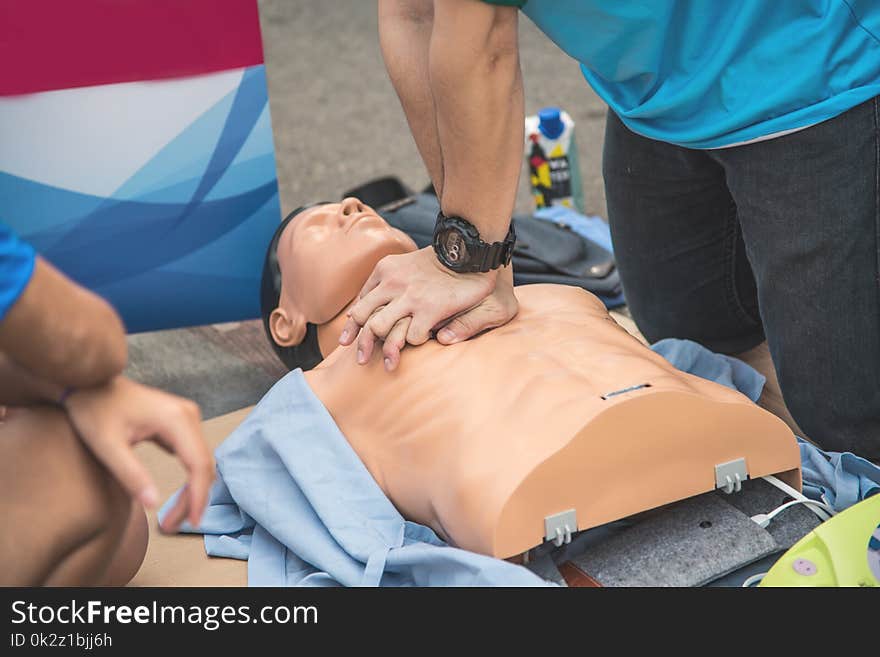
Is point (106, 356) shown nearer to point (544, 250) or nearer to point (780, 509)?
point (780, 509)

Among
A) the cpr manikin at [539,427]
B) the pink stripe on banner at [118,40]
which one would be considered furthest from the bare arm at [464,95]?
the pink stripe on banner at [118,40]

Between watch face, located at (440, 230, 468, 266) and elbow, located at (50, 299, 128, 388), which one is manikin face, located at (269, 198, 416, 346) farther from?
elbow, located at (50, 299, 128, 388)

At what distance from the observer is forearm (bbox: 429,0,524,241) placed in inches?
58.9

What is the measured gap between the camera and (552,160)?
2.77m

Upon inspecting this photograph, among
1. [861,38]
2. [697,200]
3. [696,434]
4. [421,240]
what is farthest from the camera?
[421,240]

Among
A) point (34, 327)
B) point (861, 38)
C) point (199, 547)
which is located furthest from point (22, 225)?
point (861, 38)

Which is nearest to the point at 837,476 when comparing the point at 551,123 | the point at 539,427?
the point at 539,427

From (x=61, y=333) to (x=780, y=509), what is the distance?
0.97 metres

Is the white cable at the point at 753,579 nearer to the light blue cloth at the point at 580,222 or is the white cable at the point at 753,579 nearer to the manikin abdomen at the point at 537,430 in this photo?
the manikin abdomen at the point at 537,430

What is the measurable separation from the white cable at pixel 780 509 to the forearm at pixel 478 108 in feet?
A: 1.72

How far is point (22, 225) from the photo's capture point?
2.08 m

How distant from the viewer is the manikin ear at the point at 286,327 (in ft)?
6.70
